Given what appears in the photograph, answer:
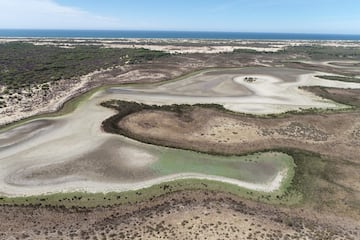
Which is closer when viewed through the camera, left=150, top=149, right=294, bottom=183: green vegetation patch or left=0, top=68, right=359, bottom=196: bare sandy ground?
left=0, top=68, right=359, bottom=196: bare sandy ground

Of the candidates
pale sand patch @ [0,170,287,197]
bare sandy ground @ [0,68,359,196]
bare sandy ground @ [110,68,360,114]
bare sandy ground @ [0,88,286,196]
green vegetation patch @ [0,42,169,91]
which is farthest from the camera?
green vegetation patch @ [0,42,169,91]

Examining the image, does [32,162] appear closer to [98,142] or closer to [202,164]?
[98,142]

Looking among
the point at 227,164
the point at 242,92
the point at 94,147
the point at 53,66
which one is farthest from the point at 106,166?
the point at 53,66

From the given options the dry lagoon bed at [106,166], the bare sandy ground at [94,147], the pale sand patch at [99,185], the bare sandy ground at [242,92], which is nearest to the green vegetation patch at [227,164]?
the dry lagoon bed at [106,166]

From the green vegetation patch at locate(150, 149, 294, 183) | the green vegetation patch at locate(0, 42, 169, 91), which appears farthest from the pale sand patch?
the green vegetation patch at locate(0, 42, 169, 91)

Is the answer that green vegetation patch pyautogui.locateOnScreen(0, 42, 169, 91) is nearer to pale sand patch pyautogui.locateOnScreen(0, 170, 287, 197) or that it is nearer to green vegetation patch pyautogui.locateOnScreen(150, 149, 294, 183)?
pale sand patch pyautogui.locateOnScreen(0, 170, 287, 197)

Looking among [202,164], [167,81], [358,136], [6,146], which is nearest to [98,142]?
[6,146]

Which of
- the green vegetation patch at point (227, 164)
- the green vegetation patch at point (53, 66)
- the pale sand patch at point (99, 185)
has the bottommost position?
the pale sand patch at point (99, 185)

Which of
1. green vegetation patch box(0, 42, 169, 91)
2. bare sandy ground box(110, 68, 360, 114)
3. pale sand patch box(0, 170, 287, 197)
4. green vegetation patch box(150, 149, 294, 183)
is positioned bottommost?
pale sand patch box(0, 170, 287, 197)

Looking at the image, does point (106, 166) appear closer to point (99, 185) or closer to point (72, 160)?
point (99, 185)

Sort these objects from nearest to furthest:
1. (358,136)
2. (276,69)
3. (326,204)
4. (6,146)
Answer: (326,204)
(6,146)
(358,136)
(276,69)

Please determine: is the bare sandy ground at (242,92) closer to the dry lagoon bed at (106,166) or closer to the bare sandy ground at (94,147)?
the bare sandy ground at (94,147)
